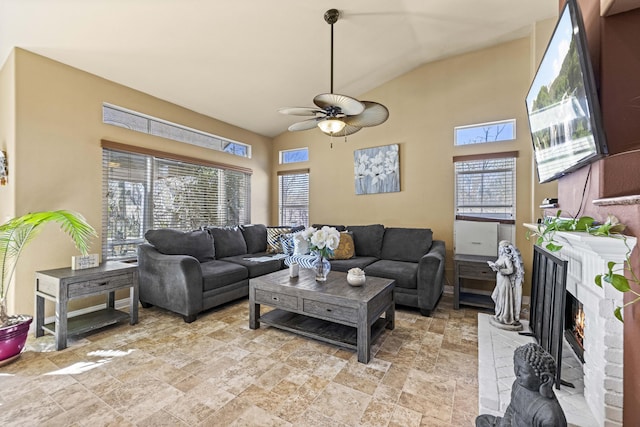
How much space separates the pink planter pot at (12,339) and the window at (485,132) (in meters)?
4.89

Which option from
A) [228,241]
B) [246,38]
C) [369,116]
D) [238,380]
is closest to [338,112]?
[369,116]

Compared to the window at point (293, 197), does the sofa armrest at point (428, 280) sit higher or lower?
lower

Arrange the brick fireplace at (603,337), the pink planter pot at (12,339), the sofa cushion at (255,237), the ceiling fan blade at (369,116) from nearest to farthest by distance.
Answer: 1. the brick fireplace at (603,337)
2. the pink planter pot at (12,339)
3. the ceiling fan blade at (369,116)
4. the sofa cushion at (255,237)

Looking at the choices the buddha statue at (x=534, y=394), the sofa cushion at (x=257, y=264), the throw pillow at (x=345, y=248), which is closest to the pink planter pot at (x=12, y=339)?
the sofa cushion at (x=257, y=264)

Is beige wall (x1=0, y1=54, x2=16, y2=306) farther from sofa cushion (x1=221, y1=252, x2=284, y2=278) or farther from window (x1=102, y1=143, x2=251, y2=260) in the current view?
sofa cushion (x1=221, y1=252, x2=284, y2=278)

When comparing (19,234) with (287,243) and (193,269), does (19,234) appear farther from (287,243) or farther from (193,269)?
(287,243)

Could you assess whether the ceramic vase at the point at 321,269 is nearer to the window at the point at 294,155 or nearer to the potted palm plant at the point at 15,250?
the potted palm plant at the point at 15,250

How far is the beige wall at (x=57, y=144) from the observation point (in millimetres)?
2674

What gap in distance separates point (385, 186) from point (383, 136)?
2.61 feet

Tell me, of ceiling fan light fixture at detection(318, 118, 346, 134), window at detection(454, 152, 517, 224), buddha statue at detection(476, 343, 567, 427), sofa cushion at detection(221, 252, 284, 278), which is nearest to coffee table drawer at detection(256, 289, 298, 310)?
sofa cushion at detection(221, 252, 284, 278)

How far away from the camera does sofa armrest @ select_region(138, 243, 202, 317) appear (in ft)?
9.61

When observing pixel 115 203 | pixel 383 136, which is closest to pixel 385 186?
pixel 383 136

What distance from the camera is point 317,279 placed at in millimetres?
2725

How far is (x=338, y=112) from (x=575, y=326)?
97.4 inches
